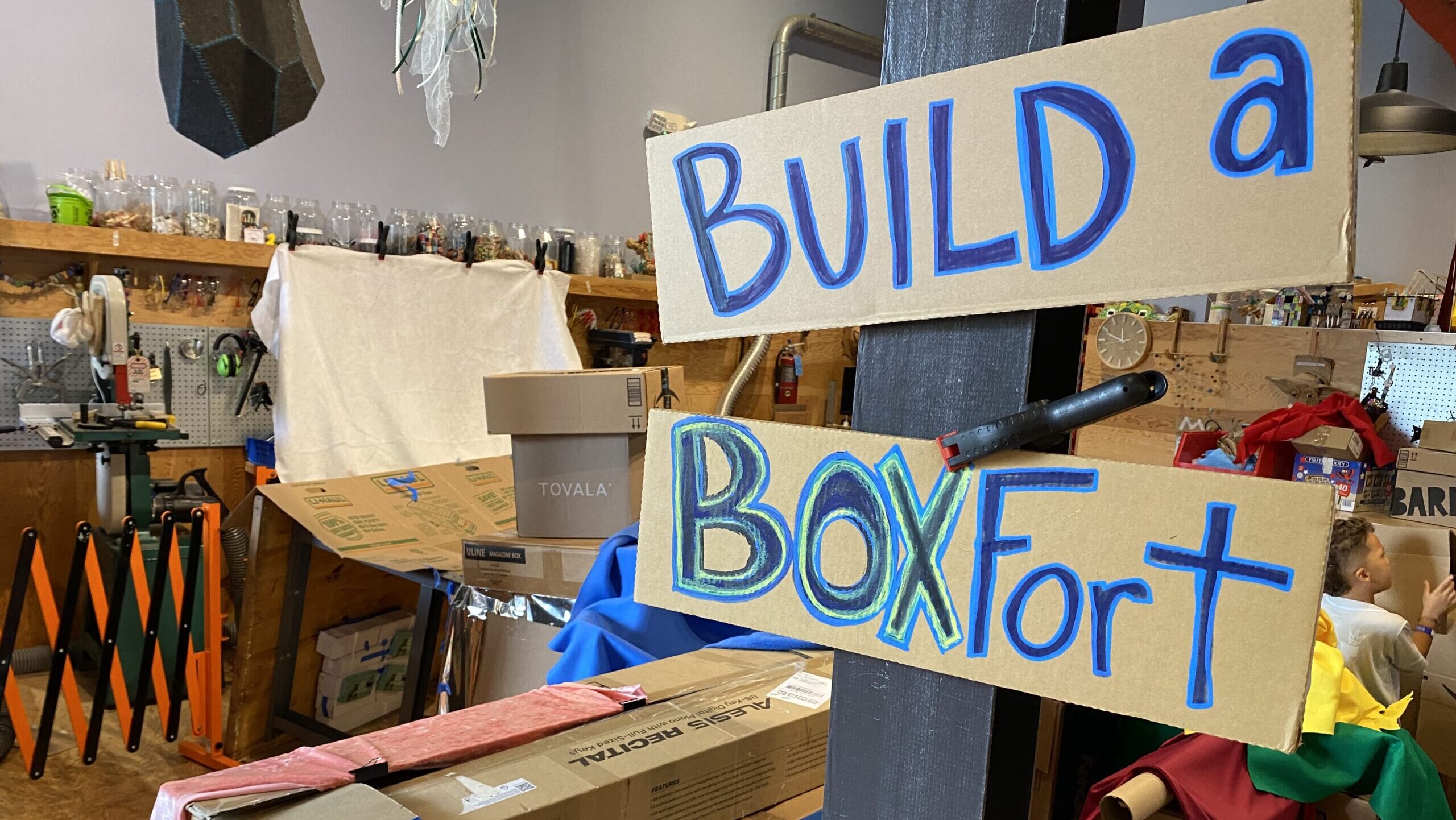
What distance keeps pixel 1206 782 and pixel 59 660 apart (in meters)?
2.76

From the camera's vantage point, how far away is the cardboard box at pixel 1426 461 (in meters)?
2.42

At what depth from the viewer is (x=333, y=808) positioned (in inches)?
28.2

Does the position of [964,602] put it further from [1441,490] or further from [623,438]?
[1441,490]

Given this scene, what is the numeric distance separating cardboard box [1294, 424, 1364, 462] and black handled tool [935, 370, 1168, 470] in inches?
97.8

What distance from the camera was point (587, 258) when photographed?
4.47m

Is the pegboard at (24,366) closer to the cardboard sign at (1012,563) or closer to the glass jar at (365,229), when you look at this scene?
the glass jar at (365,229)

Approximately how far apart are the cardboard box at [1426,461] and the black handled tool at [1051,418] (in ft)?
8.06

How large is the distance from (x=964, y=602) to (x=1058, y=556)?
0.07 metres

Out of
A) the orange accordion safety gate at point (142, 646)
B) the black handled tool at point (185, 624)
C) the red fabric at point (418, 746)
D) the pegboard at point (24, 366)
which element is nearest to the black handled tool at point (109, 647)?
the orange accordion safety gate at point (142, 646)

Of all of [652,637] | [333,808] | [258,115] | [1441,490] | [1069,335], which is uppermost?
[258,115]

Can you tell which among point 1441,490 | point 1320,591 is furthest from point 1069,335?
point 1441,490

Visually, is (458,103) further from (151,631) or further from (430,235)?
(151,631)

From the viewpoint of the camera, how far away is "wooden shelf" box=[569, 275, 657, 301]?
172 inches

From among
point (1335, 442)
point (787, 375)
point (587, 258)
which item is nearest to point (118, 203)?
point (587, 258)
